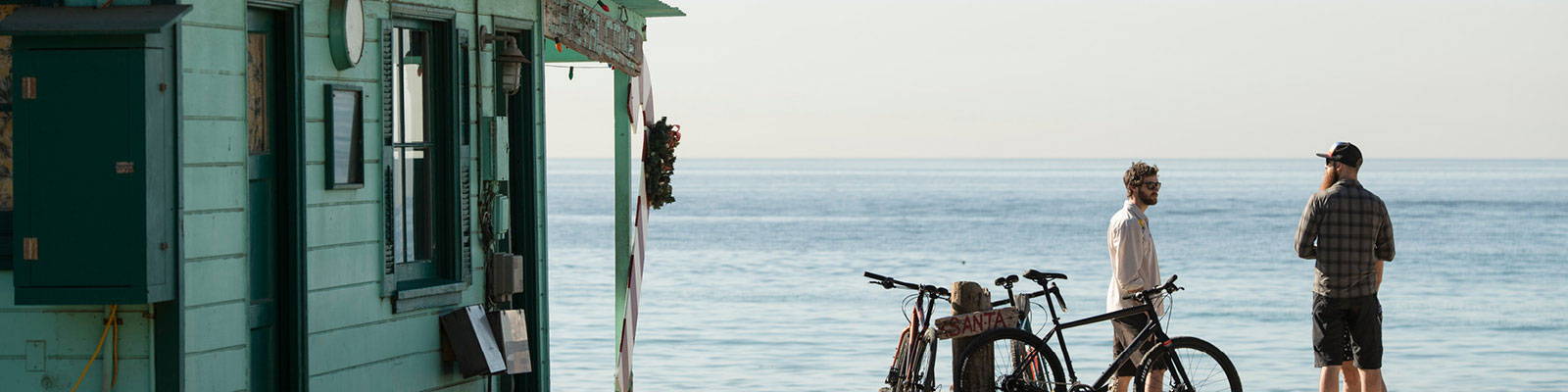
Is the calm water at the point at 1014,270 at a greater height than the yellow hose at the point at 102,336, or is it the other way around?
the yellow hose at the point at 102,336

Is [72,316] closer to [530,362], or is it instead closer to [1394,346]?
[530,362]

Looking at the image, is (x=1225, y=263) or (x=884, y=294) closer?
(x=884, y=294)

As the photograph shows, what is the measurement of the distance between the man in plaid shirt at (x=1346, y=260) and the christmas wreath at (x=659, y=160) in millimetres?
4938

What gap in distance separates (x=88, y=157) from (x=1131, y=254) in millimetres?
5044

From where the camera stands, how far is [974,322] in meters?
9.52

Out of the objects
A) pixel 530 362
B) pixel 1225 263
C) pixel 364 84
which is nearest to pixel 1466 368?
pixel 530 362

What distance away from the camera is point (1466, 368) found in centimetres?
2153

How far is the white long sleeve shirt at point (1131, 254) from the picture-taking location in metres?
9.42

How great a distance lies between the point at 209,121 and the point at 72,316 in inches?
31.5

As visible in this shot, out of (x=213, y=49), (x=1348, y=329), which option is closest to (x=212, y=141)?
(x=213, y=49)

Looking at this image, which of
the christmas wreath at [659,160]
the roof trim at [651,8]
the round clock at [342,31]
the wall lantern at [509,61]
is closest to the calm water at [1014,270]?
the christmas wreath at [659,160]

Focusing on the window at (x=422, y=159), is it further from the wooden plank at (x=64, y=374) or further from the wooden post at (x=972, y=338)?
the wooden post at (x=972, y=338)

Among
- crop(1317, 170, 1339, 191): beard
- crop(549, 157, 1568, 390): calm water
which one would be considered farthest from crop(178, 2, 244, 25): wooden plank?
crop(549, 157, 1568, 390): calm water

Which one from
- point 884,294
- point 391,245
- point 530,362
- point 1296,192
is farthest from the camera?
point 1296,192
